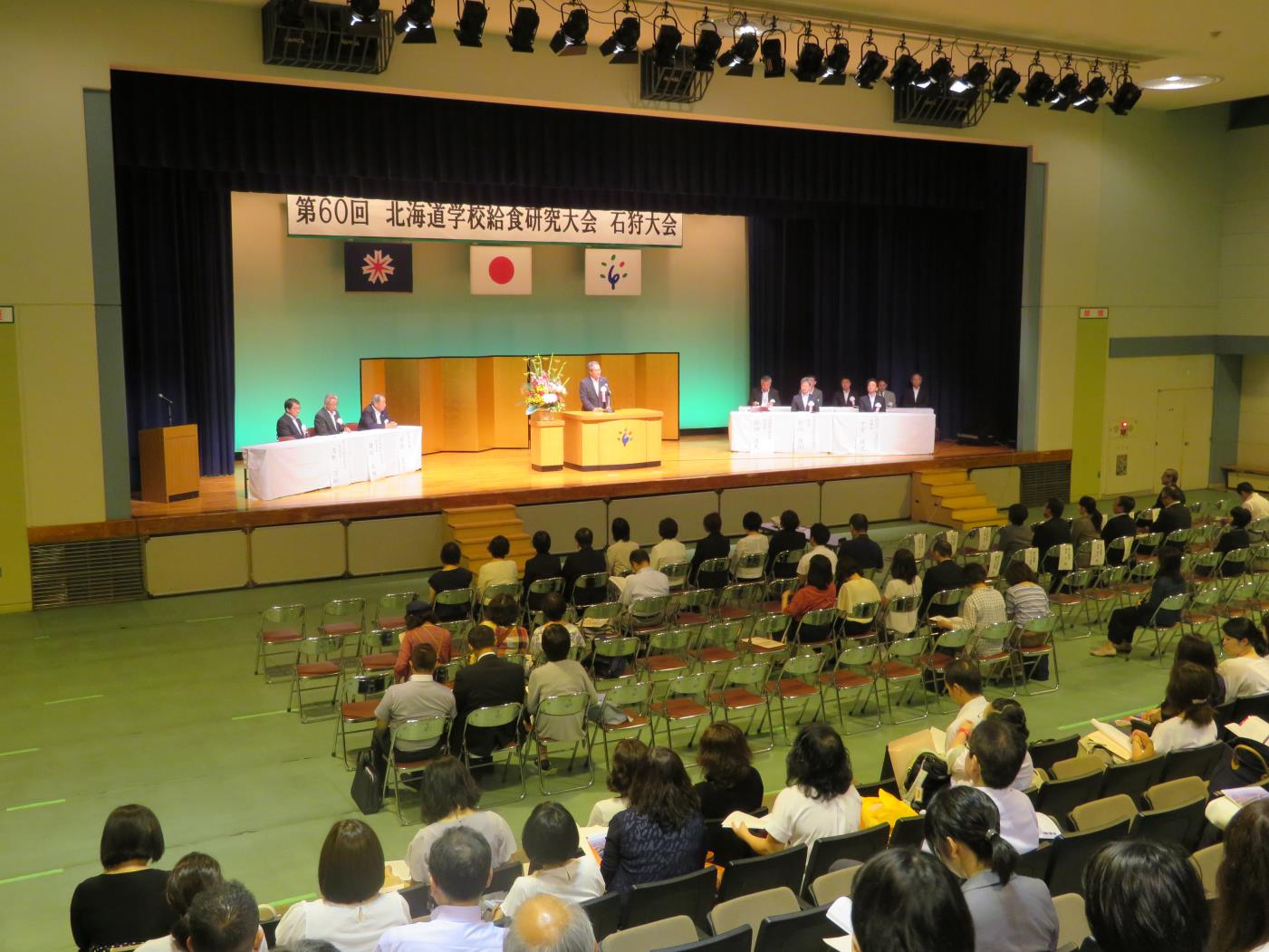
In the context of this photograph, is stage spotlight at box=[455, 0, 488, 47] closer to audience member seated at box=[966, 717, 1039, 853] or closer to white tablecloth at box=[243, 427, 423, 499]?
white tablecloth at box=[243, 427, 423, 499]

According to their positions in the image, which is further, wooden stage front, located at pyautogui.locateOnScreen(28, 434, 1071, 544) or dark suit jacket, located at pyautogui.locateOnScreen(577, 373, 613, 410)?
dark suit jacket, located at pyautogui.locateOnScreen(577, 373, 613, 410)

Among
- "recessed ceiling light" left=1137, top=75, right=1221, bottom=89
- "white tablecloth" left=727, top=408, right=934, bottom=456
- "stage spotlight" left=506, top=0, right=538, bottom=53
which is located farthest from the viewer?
"white tablecloth" left=727, top=408, right=934, bottom=456

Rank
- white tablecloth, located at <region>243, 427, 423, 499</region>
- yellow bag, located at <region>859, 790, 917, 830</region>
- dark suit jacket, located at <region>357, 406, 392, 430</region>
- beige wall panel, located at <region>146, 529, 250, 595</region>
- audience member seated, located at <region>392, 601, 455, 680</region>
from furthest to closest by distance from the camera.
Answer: dark suit jacket, located at <region>357, 406, 392, 430</region> < white tablecloth, located at <region>243, 427, 423, 499</region> < beige wall panel, located at <region>146, 529, 250, 595</region> < audience member seated, located at <region>392, 601, 455, 680</region> < yellow bag, located at <region>859, 790, 917, 830</region>

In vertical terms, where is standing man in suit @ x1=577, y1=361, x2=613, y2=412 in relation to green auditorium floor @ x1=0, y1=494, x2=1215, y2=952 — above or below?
above

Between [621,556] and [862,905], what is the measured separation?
8185 mm

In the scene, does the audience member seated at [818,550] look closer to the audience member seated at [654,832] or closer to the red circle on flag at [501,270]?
the audience member seated at [654,832]

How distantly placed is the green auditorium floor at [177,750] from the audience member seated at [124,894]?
1.64 meters

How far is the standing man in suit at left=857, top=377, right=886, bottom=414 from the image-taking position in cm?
1714

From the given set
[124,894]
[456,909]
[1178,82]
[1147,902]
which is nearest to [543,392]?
[1178,82]

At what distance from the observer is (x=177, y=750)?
8.04 metres

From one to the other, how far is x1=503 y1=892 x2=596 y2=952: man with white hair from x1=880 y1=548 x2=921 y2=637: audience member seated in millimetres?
6704

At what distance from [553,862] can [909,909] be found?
2014 millimetres

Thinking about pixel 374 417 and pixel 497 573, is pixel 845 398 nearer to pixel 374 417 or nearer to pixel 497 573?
pixel 374 417

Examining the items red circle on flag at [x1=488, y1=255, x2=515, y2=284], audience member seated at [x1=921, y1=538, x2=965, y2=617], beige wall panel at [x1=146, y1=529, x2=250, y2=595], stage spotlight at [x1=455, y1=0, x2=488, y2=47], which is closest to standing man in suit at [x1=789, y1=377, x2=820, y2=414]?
red circle on flag at [x1=488, y1=255, x2=515, y2=284]
